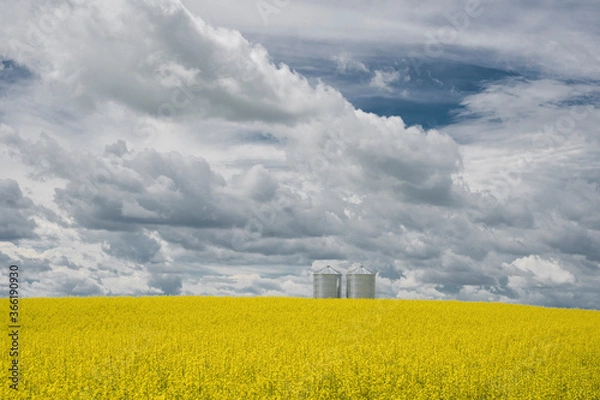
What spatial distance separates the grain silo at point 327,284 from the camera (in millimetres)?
45312

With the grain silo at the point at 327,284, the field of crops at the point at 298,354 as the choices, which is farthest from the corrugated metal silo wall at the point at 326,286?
the field of crops at the point at 298,354

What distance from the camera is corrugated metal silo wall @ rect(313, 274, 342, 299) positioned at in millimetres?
45281

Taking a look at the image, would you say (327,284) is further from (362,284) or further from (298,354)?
(298,354)

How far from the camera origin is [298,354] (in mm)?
18531

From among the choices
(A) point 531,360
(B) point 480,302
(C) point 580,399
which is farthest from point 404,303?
(C) point 580,399

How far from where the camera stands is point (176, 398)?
46.7ft

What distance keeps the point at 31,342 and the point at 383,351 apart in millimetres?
12869

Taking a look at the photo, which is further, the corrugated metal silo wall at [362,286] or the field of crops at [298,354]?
the corrugated metal silo wall at [362,286]

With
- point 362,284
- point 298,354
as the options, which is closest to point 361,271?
point 362,284

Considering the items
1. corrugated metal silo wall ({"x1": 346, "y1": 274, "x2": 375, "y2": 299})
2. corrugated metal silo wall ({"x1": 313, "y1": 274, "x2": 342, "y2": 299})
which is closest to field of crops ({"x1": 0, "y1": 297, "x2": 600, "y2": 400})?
corrugated metal silo wall ({"x1": 346, "y1": 274, "x2": 375, "y2": 299})

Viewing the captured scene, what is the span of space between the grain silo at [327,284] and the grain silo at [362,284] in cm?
109

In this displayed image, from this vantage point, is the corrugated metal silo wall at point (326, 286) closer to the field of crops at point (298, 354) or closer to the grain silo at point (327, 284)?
the grain silo at point (327, 284)

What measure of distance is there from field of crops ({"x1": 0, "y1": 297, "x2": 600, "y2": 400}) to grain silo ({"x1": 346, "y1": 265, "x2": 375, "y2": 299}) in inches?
355

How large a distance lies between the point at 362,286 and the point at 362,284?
15cm
